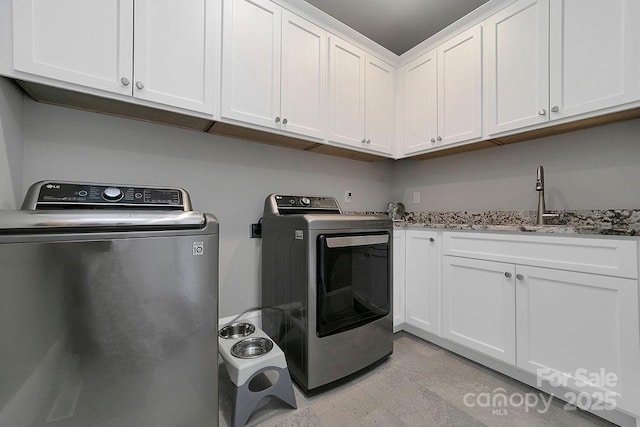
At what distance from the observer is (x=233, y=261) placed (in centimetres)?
182

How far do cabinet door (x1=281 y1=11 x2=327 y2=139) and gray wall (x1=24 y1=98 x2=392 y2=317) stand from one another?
36cm

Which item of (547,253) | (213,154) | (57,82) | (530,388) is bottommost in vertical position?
(530,388)

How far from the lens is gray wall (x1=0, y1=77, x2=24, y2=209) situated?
3.37 feet

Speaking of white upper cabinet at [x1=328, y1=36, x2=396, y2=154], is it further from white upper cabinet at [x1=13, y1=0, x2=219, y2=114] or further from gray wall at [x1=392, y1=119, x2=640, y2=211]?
white upper cabinet at [x1=13, y1=0, x2=219, y2=114]

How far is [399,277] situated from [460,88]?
1.52 m

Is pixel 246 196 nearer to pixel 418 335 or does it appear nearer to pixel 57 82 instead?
pixel 57 82

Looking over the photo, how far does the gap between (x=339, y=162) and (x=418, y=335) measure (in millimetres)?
1617

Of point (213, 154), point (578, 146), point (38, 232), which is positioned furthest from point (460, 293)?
point (38, 232)

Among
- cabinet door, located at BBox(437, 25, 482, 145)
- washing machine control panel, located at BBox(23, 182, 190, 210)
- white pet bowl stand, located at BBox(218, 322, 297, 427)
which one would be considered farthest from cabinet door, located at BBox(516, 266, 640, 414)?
washing machine control panel, located at BBox(23, 182, 190, 210)

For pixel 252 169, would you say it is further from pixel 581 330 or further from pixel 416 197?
pixel 581 330

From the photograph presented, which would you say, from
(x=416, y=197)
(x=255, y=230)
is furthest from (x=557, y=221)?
(x=255, y=230)

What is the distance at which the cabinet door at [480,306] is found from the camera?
5.01ft

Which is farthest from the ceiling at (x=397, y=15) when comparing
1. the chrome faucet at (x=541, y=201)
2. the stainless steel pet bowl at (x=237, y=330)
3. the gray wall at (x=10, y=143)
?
the stainless steel pet bowl at (x=237, y=330)

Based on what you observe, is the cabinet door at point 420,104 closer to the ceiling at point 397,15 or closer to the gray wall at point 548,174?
the ceiling at point 397,15
